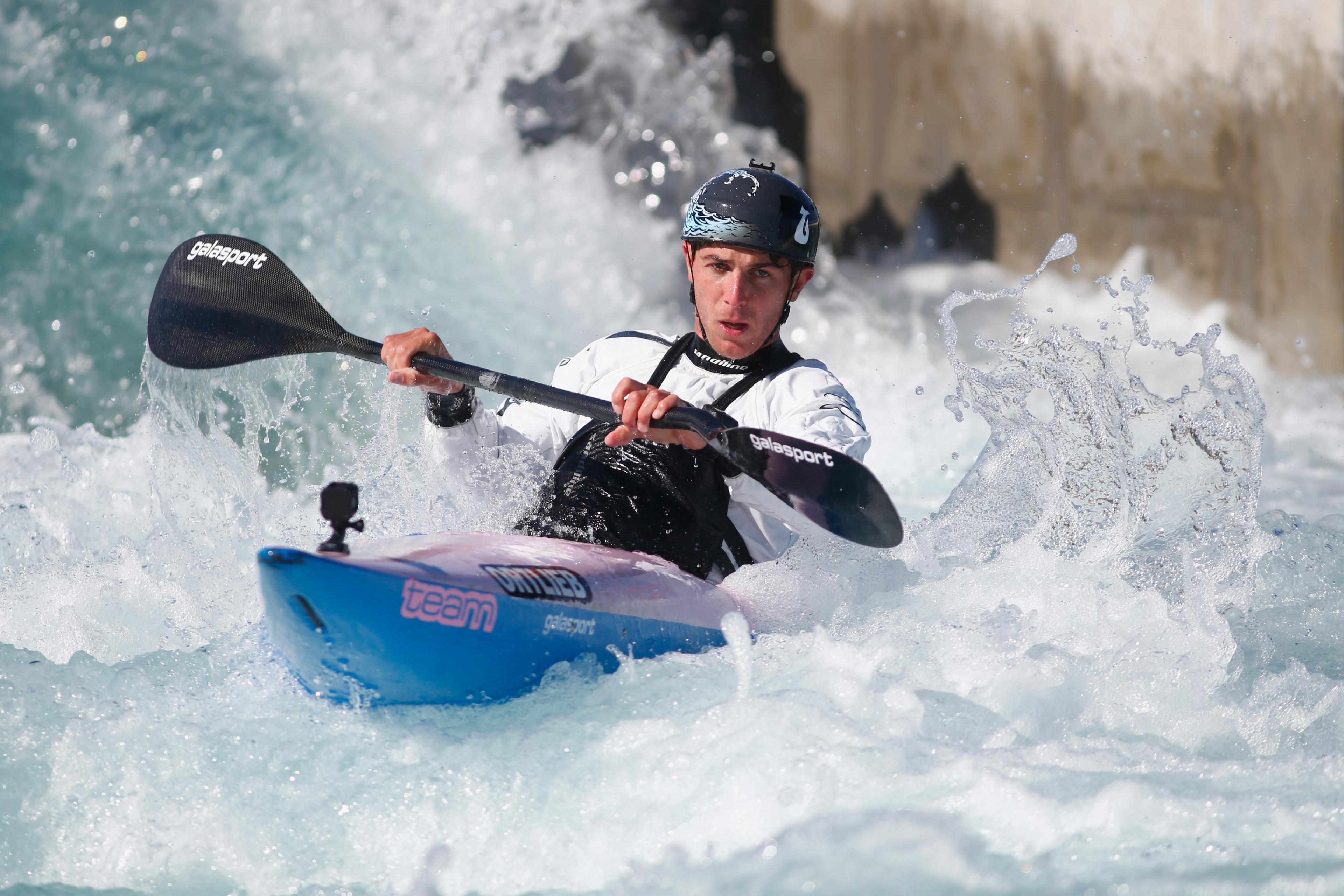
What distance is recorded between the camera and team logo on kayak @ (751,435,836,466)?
101 inches

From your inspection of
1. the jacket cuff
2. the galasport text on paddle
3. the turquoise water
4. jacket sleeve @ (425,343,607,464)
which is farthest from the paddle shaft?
the turquoise water

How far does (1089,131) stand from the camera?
8805 mm

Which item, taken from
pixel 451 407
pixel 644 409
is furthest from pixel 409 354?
pixel 644 409

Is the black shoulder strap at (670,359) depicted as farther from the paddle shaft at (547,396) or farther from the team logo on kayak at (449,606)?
the team logo on kayak at (449,606)

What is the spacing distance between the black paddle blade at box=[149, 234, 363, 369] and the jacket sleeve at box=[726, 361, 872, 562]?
3.90ft

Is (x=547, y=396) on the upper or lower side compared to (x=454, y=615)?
upper

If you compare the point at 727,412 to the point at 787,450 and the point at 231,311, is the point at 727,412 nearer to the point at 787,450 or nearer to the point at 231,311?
the point at 787,450

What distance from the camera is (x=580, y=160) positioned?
7762mm

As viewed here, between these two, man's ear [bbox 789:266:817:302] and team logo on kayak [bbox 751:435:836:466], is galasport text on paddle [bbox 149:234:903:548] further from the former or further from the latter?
man's ear [bbox 789:266:817:302]

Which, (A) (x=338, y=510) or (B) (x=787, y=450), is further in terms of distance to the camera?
(B) (x=787, y=450)

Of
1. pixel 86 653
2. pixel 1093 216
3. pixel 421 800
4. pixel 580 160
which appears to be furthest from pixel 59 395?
pixel 1093 216

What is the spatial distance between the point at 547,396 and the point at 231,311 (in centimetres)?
108

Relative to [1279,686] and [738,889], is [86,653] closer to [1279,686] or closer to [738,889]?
[738,889]


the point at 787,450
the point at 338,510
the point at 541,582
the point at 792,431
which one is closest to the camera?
the point at 338,510
